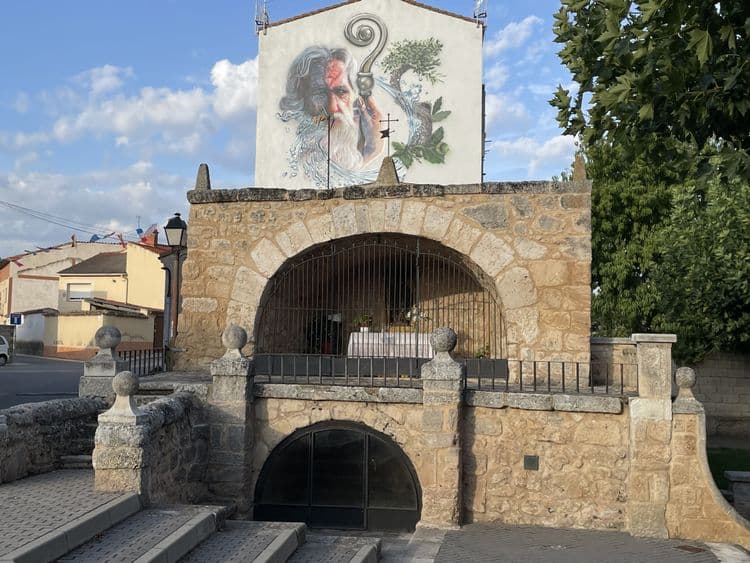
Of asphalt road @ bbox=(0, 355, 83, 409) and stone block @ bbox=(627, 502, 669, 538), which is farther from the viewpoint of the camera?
asphalt road @ bbox=(0, 355, 83, 409)

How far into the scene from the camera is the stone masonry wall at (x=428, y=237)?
8.59 meters

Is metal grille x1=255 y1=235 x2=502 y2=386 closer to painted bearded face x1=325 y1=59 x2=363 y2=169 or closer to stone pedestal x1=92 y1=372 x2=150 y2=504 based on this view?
stone pedestal x1=92 y1=372 x2=150 y2=504

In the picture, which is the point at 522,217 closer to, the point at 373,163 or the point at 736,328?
the point at 736,328

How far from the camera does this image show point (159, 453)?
6652mm

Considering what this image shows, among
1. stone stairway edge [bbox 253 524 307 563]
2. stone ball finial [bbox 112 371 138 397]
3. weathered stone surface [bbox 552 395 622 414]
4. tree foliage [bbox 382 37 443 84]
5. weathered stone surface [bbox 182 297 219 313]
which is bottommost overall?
stone stairway edge [bbox 253 524 307 563]

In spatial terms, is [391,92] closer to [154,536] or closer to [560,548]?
[560,548]

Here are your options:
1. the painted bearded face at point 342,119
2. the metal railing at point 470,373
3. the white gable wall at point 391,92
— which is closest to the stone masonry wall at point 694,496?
the metal railing at point 470,373

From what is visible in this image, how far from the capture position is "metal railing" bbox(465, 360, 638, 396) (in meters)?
8.08

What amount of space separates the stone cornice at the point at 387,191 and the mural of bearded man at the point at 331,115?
13663mm

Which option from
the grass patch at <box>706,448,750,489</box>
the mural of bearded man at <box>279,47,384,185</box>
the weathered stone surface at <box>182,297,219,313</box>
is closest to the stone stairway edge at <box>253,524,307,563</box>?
the weathered stone surface at <box>182,297,219,313</box>

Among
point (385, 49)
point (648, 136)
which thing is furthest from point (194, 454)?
point (385, 49)

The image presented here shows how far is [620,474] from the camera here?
7406mm

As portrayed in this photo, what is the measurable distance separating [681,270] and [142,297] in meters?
24.3

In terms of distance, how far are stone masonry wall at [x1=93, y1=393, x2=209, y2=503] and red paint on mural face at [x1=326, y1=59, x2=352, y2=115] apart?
1682cm
